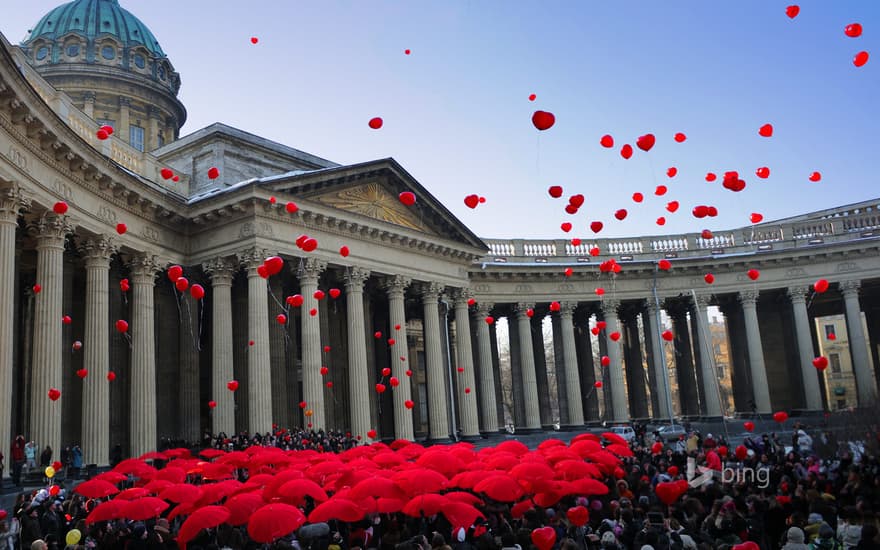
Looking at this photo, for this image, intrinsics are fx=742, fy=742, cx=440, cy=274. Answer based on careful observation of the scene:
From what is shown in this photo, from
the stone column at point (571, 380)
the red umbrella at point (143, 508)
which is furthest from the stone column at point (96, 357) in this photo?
the stone column at point (571, 380)

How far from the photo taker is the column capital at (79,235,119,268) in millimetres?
23531


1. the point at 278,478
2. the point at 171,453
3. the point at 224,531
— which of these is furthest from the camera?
the point at 171,453

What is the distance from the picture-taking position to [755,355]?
40.9m

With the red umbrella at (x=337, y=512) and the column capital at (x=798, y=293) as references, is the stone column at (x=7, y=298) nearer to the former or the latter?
the red umbrella at (x=337, y=512)

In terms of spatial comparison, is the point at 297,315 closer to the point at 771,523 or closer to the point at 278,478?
the point at 278,478

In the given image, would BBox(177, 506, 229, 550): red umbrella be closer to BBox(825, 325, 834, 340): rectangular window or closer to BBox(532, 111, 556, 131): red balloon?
BBox(532, 111, 556, 131): red balloon

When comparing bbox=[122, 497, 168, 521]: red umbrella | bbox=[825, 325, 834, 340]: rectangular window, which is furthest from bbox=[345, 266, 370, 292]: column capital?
bbox=[825, 325, 834, 340]: rectangular window

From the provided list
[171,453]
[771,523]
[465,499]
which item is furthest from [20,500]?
[771,523]

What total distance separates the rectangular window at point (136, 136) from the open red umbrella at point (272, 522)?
133ft

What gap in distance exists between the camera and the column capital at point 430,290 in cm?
3538

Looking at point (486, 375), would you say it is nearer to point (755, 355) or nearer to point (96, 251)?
point (755, 355)

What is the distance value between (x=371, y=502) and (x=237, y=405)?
19.0 meters

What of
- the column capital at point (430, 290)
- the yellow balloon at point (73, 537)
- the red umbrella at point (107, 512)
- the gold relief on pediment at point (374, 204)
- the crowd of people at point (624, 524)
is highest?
the gold relief on pediment at point (374, 204)

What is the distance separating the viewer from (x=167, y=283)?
2945 centimetres
